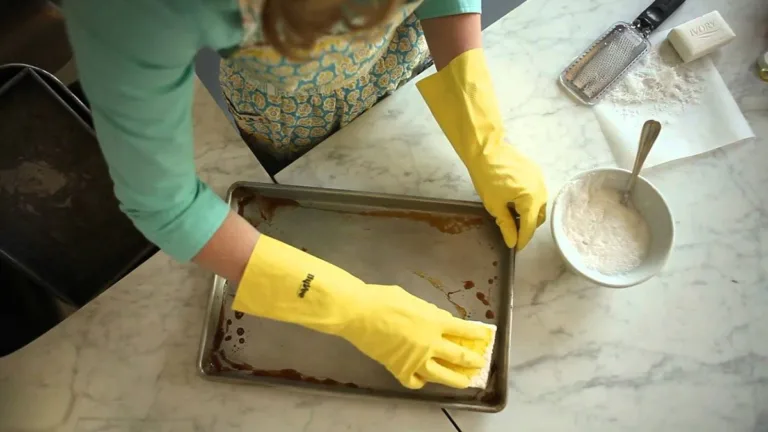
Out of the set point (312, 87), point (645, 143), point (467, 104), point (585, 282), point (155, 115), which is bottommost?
point (585, 282)

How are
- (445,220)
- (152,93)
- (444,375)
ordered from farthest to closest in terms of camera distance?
(445,220)
(444,375)
(152,93)

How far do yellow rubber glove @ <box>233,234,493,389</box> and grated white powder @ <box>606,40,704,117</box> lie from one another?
0.39m

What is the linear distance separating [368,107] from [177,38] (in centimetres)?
42

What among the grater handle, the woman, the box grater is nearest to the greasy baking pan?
the woman

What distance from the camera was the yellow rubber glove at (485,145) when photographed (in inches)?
29.1

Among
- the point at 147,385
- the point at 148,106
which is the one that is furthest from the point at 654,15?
the point at 147,385

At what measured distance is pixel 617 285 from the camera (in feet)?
2.31

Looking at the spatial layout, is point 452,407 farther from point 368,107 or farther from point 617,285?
point 368,107

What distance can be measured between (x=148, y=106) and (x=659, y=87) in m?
0.66

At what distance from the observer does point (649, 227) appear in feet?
2.43

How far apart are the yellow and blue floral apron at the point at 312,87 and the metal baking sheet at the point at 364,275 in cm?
12

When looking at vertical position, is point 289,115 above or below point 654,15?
above

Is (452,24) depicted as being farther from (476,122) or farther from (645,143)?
(645,143)

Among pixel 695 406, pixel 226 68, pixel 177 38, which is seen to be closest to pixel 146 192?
pixel 177 38
